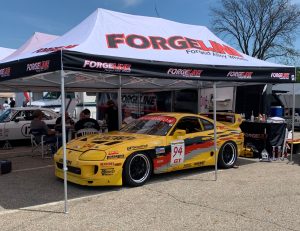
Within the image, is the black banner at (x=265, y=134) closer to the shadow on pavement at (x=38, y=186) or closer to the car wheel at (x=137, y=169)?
the shadow on pavement at (x=38, y=186)

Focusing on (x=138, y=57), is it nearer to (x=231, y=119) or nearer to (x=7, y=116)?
(x=231, y=119)

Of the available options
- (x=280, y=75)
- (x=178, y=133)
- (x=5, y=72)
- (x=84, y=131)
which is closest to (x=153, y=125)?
(x=178, y=133)

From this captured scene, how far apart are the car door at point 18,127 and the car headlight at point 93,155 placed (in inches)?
289

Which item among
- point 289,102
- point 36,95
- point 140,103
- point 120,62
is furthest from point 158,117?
point 36,95

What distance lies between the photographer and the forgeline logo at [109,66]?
5988 millimetres

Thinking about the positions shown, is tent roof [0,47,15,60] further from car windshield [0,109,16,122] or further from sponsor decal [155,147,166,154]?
sponsor decal [155,147,166,154]

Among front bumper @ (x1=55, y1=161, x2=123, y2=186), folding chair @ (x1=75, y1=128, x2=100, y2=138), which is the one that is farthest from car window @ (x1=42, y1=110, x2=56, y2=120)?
front bumper @ (x1=55, y1=161, x2=123, y2=186)

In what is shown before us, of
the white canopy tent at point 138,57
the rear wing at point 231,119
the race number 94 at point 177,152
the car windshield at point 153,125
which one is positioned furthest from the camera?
the rear wing at point 231,119

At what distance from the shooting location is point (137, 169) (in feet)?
24.1

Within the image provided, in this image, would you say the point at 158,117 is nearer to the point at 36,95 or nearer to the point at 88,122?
the point at 88,122

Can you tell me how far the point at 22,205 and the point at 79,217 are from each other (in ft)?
3.94

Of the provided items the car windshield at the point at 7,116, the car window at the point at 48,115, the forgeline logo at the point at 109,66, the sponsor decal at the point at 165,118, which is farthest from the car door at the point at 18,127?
the forgeline logo at the point at 109,66

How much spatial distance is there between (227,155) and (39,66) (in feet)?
16.8

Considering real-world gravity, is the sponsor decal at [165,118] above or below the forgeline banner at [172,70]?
below
